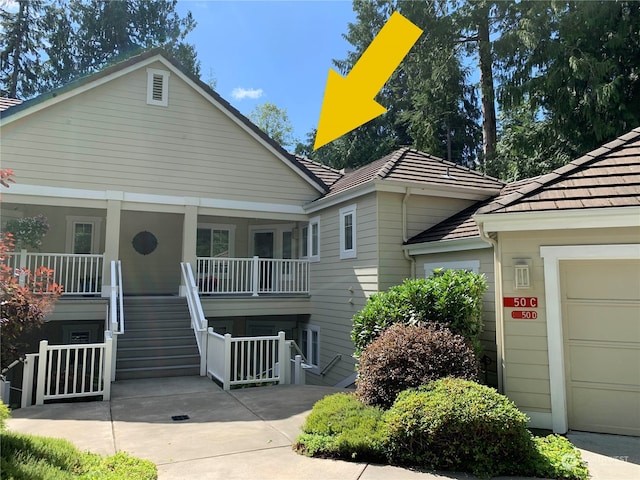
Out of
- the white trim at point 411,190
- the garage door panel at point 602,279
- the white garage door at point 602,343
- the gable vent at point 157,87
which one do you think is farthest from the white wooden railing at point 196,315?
the garage door panel at point 602,279

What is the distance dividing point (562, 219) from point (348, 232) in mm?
6120

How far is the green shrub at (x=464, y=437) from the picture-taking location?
4.46 m

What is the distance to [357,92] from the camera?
848 cm

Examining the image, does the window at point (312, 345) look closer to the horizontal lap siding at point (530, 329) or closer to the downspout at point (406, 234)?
the downspout at point (406, 234)

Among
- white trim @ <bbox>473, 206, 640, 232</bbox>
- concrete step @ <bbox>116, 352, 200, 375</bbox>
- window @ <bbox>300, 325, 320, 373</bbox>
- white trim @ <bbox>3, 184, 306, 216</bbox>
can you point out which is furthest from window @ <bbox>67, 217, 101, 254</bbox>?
white trim @ <bbox>473, 206, 640, 232</bbox>

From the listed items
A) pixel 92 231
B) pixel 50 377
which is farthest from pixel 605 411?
pixel 92 231

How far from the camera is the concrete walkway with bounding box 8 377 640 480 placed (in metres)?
4.38

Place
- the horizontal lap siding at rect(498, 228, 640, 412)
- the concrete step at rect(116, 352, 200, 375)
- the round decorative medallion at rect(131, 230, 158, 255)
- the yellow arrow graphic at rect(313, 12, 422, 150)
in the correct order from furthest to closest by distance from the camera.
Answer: the round decorative medallion at rect(131, 230, 158, 255), the concrete step at rect(116, 352, 200, 375), the yellow arrow graphic at rect(313, 12, 422, 150), the horizontal lap siding at rect(498, 228, 640, 412)

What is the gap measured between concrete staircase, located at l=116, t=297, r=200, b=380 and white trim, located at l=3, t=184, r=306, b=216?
2614 mm

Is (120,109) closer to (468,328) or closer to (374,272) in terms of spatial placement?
(374,272)

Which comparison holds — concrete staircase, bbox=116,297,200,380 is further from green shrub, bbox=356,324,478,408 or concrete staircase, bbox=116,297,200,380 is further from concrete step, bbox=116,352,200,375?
green shrub, bbox=356,324,478,408

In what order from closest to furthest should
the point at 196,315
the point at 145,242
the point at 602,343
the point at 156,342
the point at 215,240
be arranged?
the point at 602,343
the point at 156,342
the point at 196,315
the point at 145,242
the point at 215,240

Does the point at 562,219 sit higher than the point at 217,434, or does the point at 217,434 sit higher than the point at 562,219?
the point at 562,219

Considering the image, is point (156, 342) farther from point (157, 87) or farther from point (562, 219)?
point (562, 219)
